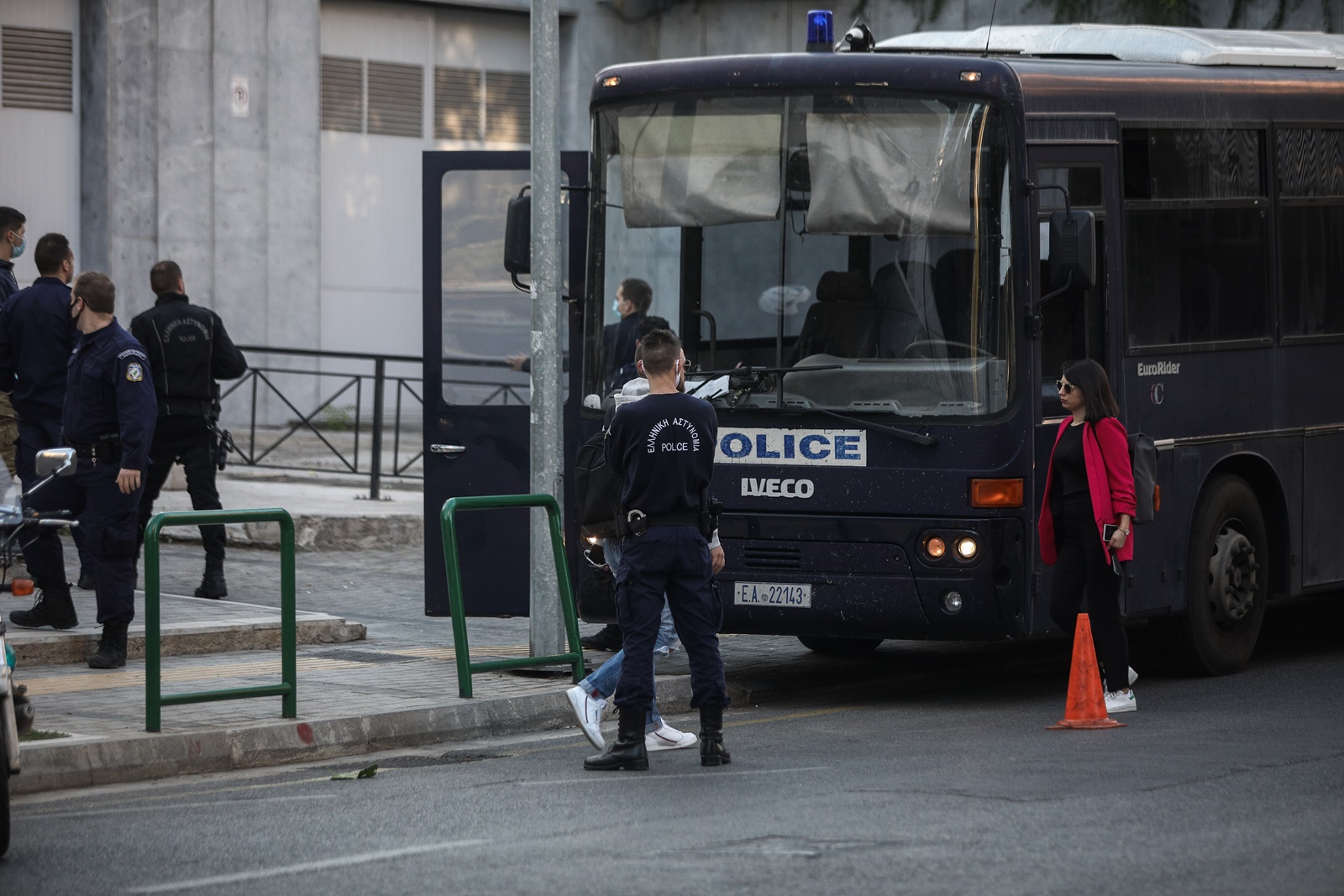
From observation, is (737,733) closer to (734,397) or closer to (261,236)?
(734,397)

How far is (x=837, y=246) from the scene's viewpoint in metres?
9.86

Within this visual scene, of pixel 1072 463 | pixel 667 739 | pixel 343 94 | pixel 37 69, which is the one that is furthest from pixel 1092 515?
pixel 343 94

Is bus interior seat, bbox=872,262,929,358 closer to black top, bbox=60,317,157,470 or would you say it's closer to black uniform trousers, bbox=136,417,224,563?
black top, bbox=60,317,157,470

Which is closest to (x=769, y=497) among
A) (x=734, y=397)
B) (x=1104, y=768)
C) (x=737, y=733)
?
(x=734, y=397)

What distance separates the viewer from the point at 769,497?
32.9ft

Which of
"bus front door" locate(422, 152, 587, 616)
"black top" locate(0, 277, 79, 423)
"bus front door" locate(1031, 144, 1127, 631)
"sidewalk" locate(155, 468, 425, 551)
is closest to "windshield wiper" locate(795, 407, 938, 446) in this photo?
"bus front door" locate(1031, 144, 1127, 631)

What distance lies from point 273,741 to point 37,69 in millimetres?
14753

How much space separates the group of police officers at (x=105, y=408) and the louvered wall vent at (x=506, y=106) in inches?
498

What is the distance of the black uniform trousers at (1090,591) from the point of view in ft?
31.4

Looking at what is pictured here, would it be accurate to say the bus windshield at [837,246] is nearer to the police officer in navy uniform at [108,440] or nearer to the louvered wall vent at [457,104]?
the police officer in navy uniform at [108,440]

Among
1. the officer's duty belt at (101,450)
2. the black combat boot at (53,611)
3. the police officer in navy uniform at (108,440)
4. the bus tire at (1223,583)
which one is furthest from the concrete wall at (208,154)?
the bus tire at (1223,583)

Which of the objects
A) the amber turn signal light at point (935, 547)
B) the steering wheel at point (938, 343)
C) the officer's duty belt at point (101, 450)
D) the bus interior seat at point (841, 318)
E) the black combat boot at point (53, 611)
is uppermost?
the bus interior seat at point (841, 318)

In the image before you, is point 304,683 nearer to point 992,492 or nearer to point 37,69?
point 992,492

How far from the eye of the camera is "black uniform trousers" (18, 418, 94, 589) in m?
10.2
